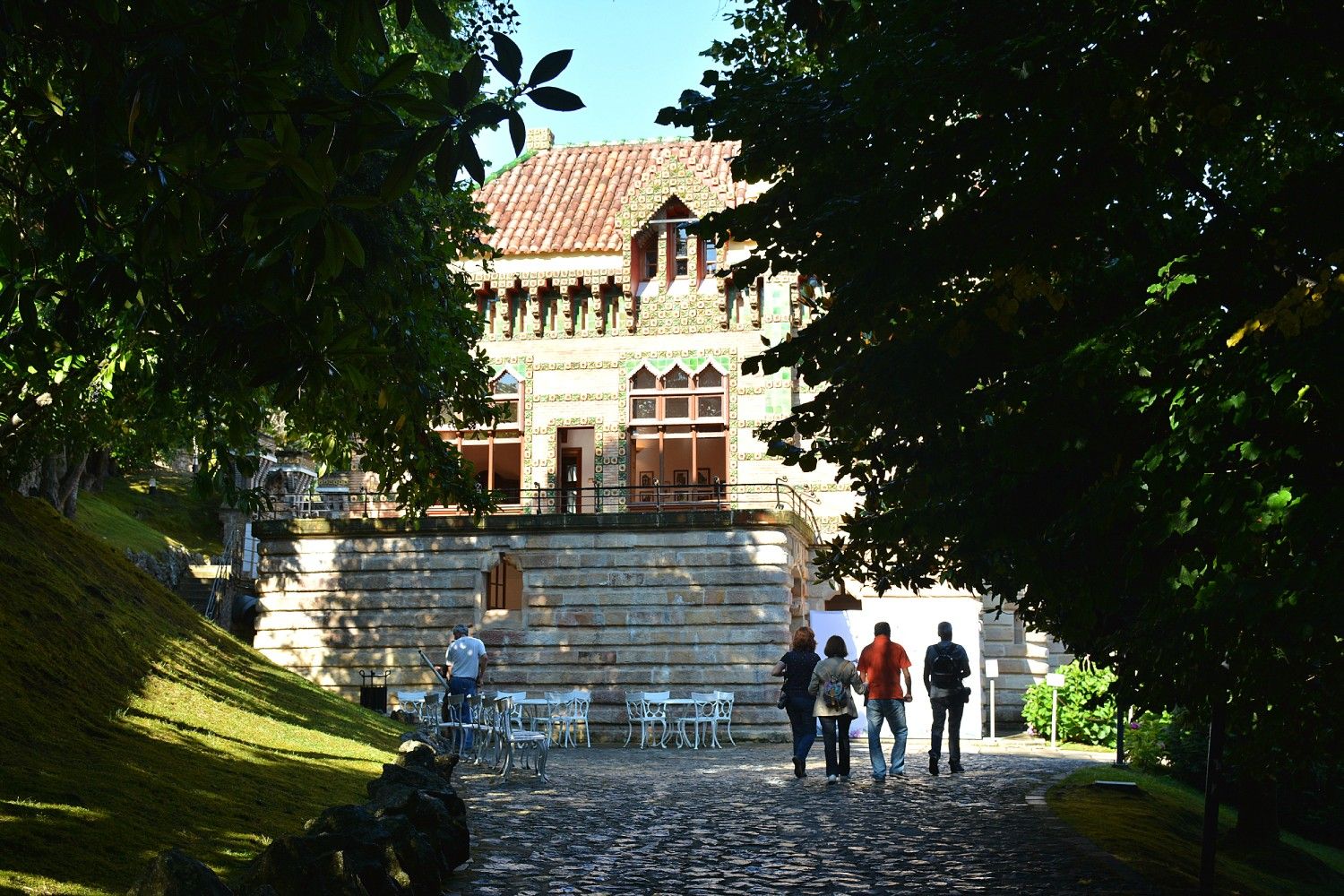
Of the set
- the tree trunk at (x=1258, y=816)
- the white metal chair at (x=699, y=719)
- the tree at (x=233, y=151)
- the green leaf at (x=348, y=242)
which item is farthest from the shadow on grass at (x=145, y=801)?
the white metal chair at (x=699, y=719)

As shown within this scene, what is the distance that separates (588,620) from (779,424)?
62.1ft

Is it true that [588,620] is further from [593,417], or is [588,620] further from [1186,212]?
[1186,212]

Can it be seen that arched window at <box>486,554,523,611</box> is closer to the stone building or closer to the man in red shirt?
the stone building

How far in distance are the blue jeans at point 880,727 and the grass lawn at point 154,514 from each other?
26.9 m

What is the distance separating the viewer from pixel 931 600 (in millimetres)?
24688

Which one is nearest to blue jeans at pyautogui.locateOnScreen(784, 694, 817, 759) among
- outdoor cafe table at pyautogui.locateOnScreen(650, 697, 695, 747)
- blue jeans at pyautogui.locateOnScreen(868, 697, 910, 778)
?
blue jeans at pyautogui.locateOnScreen(868, 697, 910, 778)

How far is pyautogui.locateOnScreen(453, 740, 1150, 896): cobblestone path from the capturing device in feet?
28.7

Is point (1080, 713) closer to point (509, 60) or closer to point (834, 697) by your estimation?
point (834, 697)

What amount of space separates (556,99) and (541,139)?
3571cm

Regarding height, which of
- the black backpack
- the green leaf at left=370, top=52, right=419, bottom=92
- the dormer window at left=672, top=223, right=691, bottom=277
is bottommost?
the black backpack

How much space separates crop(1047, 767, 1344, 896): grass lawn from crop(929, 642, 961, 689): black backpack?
5.84 feet

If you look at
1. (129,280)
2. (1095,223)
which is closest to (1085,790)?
(1095,223)

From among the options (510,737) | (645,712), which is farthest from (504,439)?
(510,737)

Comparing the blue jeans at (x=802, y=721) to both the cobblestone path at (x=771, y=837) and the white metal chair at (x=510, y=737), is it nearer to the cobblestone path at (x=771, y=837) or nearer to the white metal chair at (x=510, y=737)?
the cobblestone path at (x=771, y=837)
